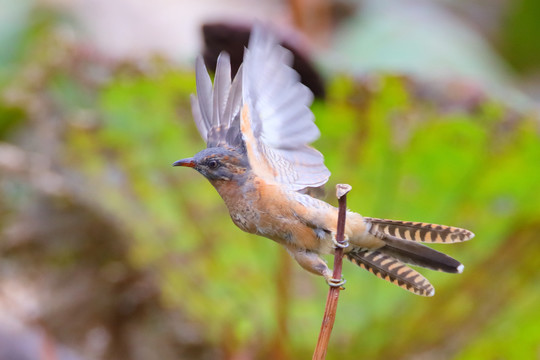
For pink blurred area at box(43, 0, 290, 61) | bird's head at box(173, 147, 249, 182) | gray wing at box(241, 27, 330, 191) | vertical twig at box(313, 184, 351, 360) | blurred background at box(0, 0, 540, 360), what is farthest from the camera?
pink blurred area at box(43, 0, 290, 61)

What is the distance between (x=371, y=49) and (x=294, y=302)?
90 cm

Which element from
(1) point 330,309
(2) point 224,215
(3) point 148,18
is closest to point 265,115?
(1) point 330,309

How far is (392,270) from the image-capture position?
106 centimetres

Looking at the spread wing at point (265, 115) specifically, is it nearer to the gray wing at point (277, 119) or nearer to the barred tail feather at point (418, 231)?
the gray wing at point (277, 119)

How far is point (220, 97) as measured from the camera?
100 centimetres

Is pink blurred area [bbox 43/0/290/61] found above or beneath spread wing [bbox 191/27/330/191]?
above

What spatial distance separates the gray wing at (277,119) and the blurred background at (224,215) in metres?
0.34

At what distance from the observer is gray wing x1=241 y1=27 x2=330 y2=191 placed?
878 millimetres

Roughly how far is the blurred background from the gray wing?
34 centimetres

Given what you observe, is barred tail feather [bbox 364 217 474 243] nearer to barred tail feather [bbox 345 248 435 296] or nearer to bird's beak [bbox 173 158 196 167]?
barred tail feather [bbox 345 248 435 296]

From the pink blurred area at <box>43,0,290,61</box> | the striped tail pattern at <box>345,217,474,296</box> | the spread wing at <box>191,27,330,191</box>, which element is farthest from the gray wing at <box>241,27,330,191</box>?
the pink blurred area at <box>43,0,290,61</box>

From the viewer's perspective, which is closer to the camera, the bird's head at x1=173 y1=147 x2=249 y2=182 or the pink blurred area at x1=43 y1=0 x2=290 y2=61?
the bird's head at x1=173 y1=147 x2=249 y2=182

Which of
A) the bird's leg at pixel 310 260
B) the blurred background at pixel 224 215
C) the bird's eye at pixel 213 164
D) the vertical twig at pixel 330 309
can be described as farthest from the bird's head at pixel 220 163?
the blurred background at pixel 224 215

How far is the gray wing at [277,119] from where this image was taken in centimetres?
88
